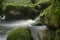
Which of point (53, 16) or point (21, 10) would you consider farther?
point (21, 10)

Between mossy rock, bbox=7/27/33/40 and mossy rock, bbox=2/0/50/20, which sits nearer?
mossy rock, bbox=7/27/33/40

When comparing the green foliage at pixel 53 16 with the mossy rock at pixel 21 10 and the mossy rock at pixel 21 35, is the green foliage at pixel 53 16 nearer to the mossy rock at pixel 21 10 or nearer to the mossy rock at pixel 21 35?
the mossy rock at pixel 21 35

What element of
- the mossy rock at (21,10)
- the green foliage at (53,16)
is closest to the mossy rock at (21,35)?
the green foliage at (53,16)

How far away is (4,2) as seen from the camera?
20.2 meters

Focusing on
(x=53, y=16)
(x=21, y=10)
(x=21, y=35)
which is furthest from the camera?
(x=21, y=10)

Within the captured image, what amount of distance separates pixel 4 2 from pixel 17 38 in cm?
1231

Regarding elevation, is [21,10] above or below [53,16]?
above

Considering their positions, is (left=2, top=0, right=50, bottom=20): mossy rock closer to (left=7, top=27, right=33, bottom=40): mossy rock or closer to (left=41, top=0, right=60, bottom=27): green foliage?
(left=7, top=27, right=33, bottom=40): mossy rock

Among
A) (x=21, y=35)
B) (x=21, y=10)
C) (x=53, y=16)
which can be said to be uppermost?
(x=21, y=10)

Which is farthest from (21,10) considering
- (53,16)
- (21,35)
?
(53,16)

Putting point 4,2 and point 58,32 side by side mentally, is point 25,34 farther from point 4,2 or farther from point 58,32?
point 4,2

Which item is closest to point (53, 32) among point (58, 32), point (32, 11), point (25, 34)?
point (58, 32)

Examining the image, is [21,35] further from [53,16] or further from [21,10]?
[21,10]

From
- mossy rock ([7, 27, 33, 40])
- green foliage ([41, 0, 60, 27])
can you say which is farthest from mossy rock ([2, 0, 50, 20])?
green foliage ([41, 0, 60, 27])
